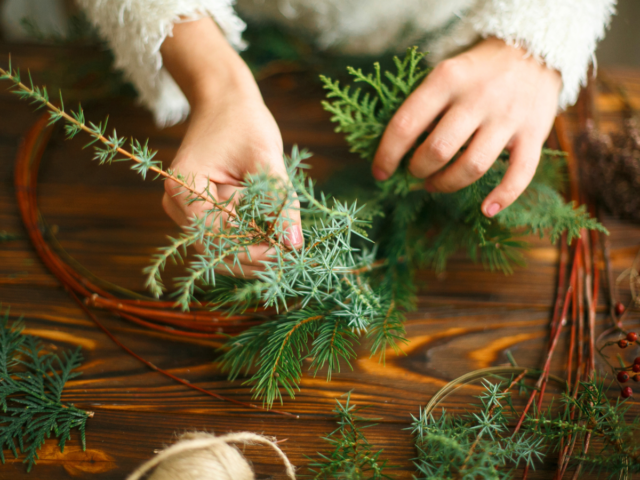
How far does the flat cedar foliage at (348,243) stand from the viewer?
A: 315 millimetres

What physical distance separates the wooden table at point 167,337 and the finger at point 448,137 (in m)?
0.19

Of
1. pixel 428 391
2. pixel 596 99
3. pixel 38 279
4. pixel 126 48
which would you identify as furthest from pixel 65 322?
pixel 596 99

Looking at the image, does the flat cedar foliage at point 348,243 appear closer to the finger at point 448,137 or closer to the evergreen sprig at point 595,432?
the finger at point 448,137

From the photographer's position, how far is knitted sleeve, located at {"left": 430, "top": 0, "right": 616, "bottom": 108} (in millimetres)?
464

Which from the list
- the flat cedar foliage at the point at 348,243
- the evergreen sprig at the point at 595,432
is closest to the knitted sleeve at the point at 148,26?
the flat cedar foliage at the point at 348,243

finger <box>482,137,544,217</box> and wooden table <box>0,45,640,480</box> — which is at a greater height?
finger <box>482,137,544,217</box>

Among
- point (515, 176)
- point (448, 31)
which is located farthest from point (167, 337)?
point (448, 31)

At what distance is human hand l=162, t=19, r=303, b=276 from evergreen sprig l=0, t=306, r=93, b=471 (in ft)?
0.81

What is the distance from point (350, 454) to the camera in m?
0.40

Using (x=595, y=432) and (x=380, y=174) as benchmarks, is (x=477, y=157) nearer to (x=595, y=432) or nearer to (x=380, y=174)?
(x=380, y=174)

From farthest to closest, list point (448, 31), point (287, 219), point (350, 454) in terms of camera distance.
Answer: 1. point (448, 31)
2. point (350, 454)
3. point (287, 219)

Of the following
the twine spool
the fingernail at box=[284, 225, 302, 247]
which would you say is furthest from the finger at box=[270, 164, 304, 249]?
the twine spool

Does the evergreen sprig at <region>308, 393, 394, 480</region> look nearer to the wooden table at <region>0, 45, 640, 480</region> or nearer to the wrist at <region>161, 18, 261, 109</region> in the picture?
the wooden table at <region>0, 45, 640, 480</region>

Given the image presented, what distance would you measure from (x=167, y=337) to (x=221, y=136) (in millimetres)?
273
